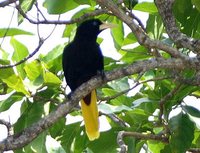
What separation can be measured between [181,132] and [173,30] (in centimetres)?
79

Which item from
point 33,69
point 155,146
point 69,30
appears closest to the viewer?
point 33,69

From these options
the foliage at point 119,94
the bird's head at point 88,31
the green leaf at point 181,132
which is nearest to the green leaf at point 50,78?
the foliage at point 119,94

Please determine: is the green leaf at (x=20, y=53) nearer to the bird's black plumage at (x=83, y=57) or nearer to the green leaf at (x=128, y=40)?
the bird's black plumage at (x=83, y=57)

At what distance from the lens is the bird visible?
4762mm

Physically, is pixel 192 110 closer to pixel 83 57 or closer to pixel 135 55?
pixel 135 55

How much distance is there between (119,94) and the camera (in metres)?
4.05

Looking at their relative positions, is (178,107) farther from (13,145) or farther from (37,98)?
(13,145)

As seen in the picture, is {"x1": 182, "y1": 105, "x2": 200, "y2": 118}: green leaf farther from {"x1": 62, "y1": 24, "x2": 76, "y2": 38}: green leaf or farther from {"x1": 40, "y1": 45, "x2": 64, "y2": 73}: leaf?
{"x1": 62, "y1": 24, "x2": 76, "y2": 38}: green leaf

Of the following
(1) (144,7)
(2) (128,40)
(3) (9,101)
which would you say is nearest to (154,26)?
(1) (144,7)

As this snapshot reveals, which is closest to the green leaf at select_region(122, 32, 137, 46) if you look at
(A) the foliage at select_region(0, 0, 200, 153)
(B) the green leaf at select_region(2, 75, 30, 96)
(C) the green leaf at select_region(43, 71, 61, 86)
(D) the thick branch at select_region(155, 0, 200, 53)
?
(A) the foliage at select_region(0, 0, 200, 153)

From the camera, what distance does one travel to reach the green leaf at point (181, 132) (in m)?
4.00

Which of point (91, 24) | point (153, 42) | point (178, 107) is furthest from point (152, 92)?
point (91, 24)

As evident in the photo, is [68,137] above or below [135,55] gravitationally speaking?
below

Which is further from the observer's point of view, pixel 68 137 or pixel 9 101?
pixel 68 137
